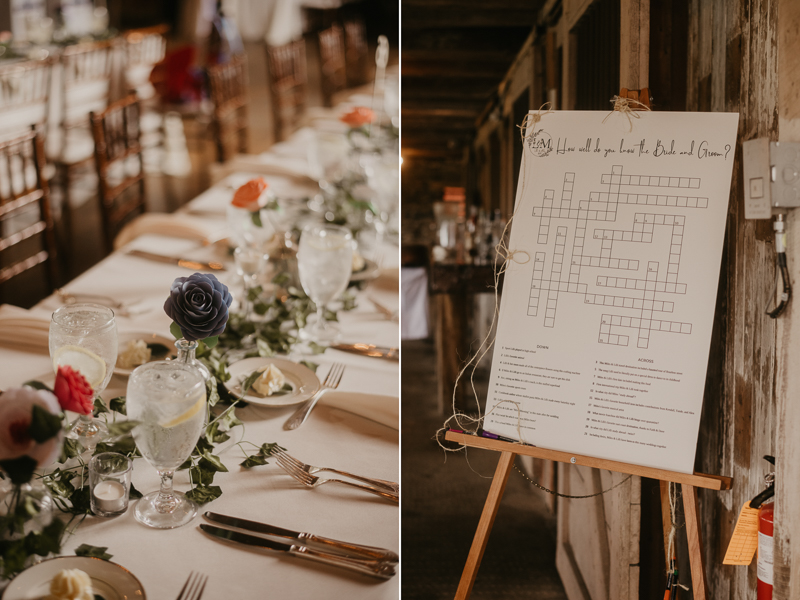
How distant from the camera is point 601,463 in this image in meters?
1.31

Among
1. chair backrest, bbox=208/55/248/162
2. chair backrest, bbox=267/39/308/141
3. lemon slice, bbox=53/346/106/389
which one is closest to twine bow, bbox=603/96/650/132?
lemon slice, bbox=53/346/106/389

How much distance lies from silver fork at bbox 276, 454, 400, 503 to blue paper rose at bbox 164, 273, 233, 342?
0.78ft

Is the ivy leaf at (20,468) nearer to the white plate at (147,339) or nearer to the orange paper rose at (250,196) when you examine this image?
the white plate at (147,339)

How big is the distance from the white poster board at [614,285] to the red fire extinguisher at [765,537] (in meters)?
0.13

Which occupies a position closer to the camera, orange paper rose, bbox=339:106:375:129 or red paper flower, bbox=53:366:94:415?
red paper flower, bbox=53:366:94:415

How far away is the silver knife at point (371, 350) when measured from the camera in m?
1.44

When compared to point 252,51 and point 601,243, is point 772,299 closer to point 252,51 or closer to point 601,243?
point 601,243

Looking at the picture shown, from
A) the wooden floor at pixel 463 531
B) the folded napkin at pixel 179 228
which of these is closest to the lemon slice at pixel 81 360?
the folded napkin at pixel 179 228

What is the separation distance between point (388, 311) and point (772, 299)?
83cm

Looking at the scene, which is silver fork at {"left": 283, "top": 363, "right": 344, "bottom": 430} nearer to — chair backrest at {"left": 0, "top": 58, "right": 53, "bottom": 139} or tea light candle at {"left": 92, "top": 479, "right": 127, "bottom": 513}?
tea light candle at {"left": 92, "top": 479, "right": 127, "bottom": 513}

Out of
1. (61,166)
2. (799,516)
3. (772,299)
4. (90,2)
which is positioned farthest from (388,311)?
(90,2)

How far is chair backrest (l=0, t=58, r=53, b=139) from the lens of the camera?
11.8 feet

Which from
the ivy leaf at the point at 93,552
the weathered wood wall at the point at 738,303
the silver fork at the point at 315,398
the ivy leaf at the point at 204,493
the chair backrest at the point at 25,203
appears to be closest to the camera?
the ivy leaf at the point at 93,552

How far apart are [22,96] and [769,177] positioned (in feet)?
12.9
